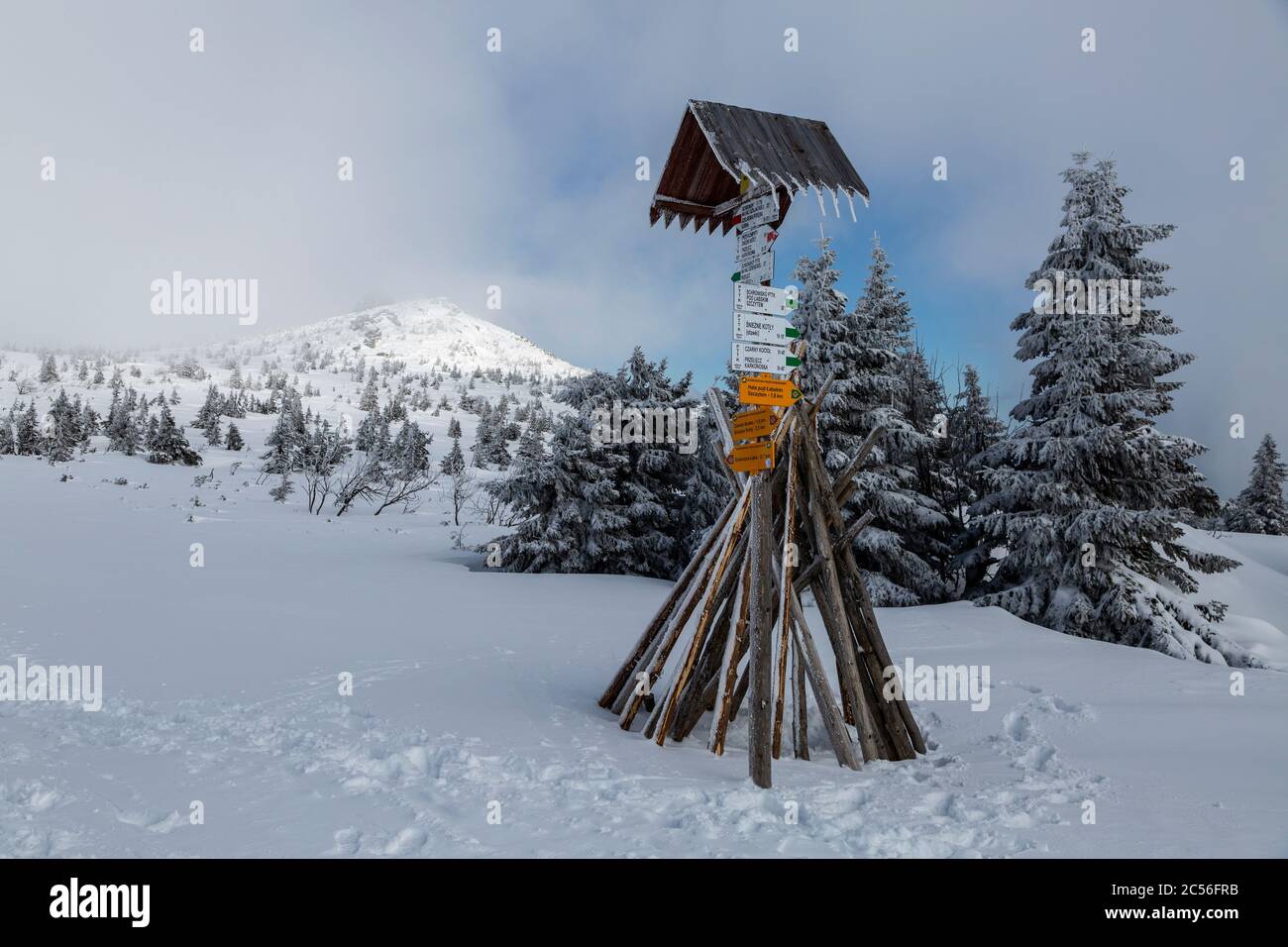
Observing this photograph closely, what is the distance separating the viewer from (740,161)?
6039 millimetres

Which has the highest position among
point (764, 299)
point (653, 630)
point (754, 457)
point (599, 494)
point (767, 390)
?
point (764, 299)

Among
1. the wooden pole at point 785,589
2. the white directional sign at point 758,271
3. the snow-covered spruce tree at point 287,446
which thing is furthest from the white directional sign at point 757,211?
the snow-covered spruce tree at point 287,446

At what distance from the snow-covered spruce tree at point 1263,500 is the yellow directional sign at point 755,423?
46.3m

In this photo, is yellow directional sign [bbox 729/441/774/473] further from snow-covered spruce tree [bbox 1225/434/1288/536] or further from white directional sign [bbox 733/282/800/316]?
snow-covered spruce tree [bbox 1225/434/1288/536]

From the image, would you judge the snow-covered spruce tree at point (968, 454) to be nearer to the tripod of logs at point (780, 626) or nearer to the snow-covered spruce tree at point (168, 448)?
the tripod of logs at point (780, 626)

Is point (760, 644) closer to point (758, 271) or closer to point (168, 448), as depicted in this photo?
point (758, 271)

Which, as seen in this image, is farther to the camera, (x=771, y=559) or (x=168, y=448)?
(x=168, y=448)

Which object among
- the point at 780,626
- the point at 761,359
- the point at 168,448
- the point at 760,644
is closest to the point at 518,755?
the point at 760,644

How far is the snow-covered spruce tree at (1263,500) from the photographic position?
38.9 metres

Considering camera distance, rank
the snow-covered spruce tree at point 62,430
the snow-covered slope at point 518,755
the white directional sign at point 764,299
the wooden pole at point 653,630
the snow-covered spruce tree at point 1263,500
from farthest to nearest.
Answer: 1. the snow-covered spruce tree at point 62,430
2. the snow-covered spruce tree at point 1263,500
3. the wooden pole at point 653,630
4. the white directional sign at point 764,299
5. the snow-covered slope at point 518,755

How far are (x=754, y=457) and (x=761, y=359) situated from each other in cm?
84

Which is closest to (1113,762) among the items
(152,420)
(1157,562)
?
(1157,562)
